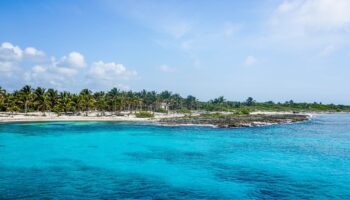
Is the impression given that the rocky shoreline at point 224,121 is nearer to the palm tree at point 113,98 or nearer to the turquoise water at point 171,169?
the palm tree at point 113,98

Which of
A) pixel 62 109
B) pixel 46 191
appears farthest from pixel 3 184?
pixel 62 109

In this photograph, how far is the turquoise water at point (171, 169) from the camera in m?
23.6

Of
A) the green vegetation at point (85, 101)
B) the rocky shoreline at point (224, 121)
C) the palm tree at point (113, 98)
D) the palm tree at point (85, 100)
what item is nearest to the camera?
the rocky shoreline at point (224, 121)

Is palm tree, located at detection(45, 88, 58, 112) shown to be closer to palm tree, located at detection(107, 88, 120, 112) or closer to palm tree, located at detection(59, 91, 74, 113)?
palm tree, located at detection(59, 91, 74, 113)

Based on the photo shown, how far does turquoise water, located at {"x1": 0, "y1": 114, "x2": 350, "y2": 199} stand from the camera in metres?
23.6

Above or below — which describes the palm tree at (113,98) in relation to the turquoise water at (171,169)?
above

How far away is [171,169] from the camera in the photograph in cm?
3147

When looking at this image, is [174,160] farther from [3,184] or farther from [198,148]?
[3,184]

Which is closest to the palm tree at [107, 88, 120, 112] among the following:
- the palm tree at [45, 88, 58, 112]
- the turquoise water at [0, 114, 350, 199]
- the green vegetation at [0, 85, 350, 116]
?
the green vegetation at [0, 85, 350, 116]

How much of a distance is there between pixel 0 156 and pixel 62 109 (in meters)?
65.6

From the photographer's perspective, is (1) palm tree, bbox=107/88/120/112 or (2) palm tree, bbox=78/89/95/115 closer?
(2) palm tree, bbox=78/89/95/115

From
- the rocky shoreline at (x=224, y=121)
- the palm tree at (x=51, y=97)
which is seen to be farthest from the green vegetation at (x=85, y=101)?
the rocky shoreline at (x=224, y=121)

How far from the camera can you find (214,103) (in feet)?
634

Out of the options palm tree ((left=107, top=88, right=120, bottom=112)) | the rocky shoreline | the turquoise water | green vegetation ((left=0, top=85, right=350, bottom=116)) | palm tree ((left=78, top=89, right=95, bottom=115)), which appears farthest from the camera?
palm tree ((left=107, top=88, right=120, bottom=112))
